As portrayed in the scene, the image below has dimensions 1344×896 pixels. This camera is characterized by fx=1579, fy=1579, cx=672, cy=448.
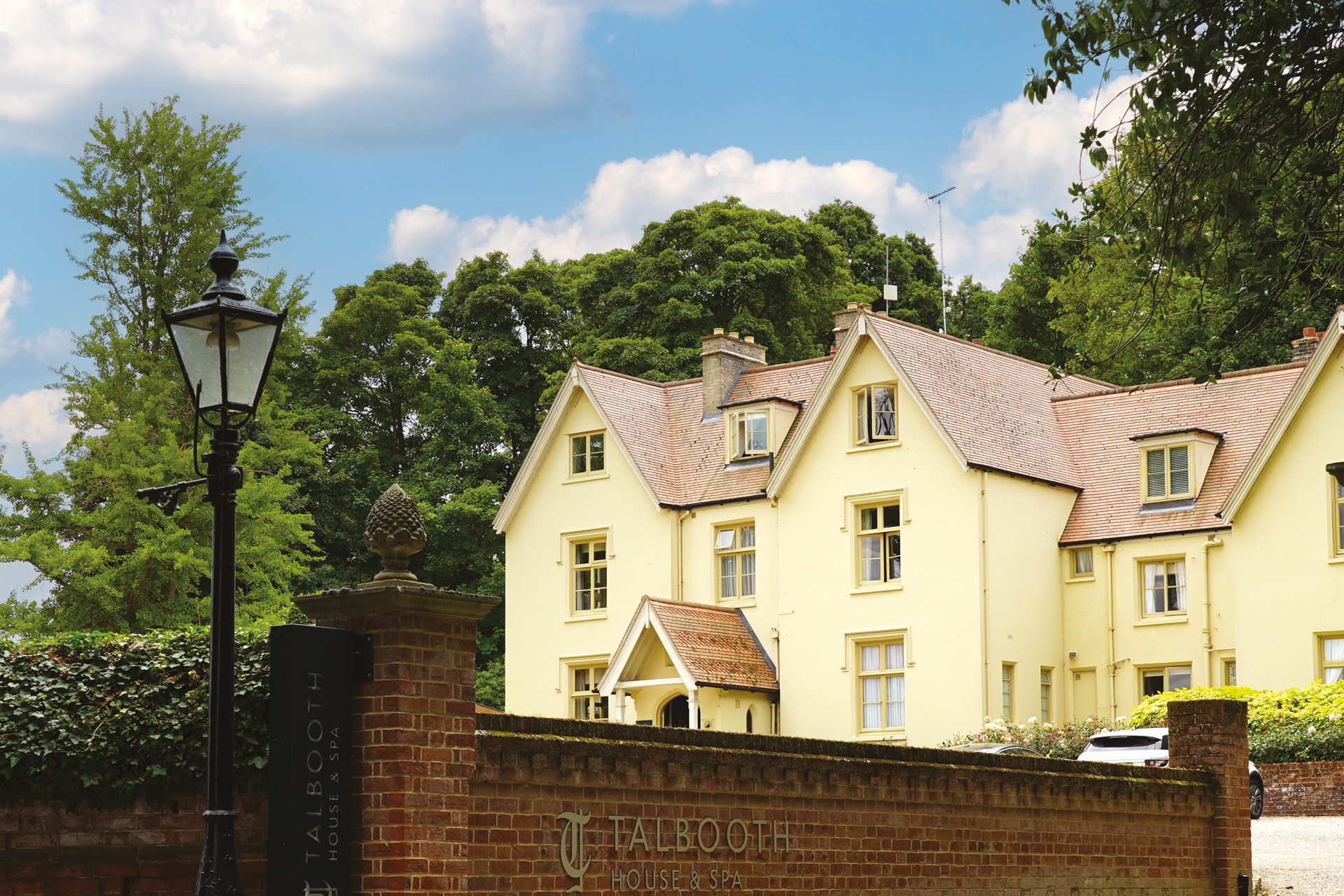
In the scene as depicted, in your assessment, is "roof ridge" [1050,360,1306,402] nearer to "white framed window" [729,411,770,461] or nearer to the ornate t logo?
"white framed window" [729,411,770,461]

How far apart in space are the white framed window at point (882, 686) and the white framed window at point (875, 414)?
4504mm

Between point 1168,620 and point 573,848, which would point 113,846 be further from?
point 1168,620

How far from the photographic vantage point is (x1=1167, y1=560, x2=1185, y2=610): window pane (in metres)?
33.5

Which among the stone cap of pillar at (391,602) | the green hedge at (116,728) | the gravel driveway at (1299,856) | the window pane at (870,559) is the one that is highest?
the window pane at (870,559)

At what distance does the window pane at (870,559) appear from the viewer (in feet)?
114

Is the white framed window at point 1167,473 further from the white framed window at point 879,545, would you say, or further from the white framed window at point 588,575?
the white framed window at point 588,575

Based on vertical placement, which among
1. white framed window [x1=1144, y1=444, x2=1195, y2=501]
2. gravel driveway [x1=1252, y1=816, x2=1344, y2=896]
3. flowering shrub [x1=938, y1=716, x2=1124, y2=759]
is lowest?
gravel driveway [x1=1252, y1=816, x2=1344, y2=896]

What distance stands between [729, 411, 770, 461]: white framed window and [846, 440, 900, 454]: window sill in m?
2.70

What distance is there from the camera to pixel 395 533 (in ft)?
30.0

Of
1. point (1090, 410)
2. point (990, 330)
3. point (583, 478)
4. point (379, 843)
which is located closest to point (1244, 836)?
point (379, 843)

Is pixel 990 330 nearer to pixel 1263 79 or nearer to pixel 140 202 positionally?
pixel 140 202

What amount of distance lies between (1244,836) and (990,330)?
44.1 metres

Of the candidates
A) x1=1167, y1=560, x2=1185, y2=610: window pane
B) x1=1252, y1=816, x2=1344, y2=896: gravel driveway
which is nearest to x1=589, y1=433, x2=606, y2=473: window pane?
x1=1167, y1=560, x2=1185, y2=610: window pane

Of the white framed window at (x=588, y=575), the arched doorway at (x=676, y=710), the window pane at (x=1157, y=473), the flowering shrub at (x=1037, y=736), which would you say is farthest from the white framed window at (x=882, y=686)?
the white framed window at (x=588, y=575)
